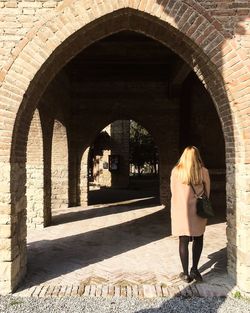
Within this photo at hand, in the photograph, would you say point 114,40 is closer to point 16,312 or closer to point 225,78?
point 225,78

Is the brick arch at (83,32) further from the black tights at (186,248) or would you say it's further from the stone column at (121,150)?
the stone column at (121,150)

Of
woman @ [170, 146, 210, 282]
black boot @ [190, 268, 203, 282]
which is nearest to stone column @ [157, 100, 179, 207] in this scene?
black boot @ [190, 268, 203, 282]

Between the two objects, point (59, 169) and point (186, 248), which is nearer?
point (186, 248)

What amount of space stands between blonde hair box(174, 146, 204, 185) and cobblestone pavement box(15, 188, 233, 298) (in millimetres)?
1348

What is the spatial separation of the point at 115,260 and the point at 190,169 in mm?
2112

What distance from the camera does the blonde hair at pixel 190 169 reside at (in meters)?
4.36

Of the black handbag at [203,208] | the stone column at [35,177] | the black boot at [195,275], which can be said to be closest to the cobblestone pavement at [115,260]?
the black boot at [195,275]

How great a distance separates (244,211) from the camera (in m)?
4.24

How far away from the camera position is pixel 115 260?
18.1ft

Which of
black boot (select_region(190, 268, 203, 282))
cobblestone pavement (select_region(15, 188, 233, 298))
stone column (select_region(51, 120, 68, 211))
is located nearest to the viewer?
cobblestone pavement (select_region(15, 188, 233, 298))

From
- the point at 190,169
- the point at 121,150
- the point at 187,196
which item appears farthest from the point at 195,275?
the point at 121,150

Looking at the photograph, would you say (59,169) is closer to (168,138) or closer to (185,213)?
(168,138)

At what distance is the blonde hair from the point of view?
4355mm

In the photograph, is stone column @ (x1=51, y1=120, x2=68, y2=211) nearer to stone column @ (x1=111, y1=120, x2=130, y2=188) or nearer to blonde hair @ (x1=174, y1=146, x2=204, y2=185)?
blonde hair @ (x1=174, y1=146, x2=204, y2=185)
